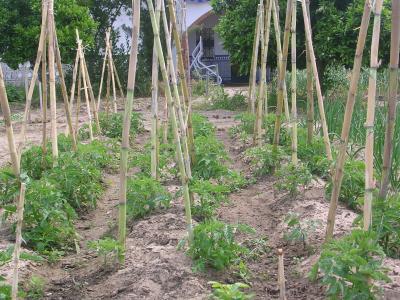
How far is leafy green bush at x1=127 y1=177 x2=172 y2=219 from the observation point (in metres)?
4.62

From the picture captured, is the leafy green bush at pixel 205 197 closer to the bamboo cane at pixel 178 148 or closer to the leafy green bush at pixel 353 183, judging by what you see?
the bamboo cane at pixel 178 148

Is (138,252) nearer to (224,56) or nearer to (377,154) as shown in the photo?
(377,154)

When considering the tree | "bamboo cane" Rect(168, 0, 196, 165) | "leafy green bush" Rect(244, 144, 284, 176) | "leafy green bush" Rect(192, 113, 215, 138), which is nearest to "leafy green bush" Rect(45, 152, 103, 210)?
"bamboo cane" Rect(168, 0, 196, 165)

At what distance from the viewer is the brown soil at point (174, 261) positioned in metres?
3.45

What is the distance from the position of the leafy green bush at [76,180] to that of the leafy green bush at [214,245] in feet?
5.28

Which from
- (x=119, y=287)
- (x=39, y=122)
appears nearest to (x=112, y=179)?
(x=119, y=287)

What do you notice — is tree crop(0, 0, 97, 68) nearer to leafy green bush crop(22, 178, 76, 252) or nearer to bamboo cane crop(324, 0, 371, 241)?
leafy green bush crop(22, 178, 76, 252)

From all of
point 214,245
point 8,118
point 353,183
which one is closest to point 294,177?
point 353,183

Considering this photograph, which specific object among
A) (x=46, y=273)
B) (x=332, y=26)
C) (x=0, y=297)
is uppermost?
(x=332, y=26)

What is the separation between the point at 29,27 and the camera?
1255 cm

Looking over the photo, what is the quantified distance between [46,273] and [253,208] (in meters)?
2.06

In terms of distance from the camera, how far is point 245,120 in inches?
349

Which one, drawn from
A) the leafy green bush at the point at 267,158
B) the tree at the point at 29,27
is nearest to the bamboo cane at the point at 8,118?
the leafy green bush at the point at 267,158

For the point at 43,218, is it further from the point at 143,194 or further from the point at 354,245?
the point at 354,245
